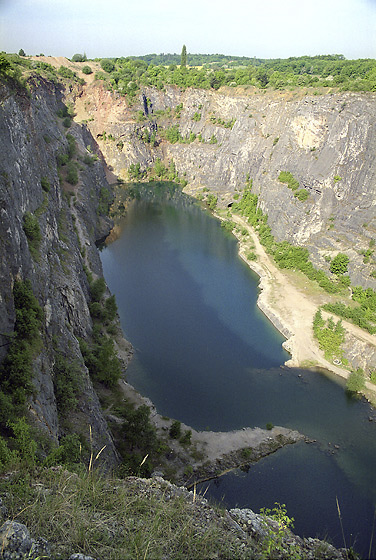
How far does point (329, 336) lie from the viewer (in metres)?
36.5

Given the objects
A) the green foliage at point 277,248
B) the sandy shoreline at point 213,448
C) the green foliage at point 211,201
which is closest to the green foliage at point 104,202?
the green foliage at point 211,201

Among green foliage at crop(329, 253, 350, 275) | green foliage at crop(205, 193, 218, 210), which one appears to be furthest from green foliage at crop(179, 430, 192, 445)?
green foliage at crop(205, 193, 218, 210)

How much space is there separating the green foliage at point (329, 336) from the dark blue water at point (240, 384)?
8.81ft

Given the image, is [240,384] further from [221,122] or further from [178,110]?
[178,110]

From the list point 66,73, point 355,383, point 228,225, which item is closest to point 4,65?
point 355,383

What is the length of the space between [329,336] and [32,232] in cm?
2709

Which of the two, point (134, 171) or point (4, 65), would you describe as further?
point (134, 171)

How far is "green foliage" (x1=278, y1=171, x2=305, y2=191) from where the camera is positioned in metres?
55.5

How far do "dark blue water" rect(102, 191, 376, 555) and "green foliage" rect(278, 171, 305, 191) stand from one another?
13.7 m

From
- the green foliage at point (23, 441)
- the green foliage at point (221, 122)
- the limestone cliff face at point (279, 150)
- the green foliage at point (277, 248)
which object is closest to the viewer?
the green foliage at point (23, 441)

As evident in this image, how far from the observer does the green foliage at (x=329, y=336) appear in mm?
35469

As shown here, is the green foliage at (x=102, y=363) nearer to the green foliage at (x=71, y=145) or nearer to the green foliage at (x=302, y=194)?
the green foliage at (x=302, y=194)

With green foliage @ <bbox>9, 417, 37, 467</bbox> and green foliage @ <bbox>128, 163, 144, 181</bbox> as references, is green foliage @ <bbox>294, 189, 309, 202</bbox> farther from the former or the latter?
green foliage @ <bbox>9, 417, 37, 467</bbox>

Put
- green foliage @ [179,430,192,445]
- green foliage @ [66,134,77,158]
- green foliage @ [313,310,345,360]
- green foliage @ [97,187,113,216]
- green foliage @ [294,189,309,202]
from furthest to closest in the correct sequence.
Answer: green foliage @ [97,187,113,216]
green foliage @ [66,134,77,158]
green foliage @ [294,189,309,202]
green foliage @ [313,310,345,360]
green foliage @ [179,430,192,445]
